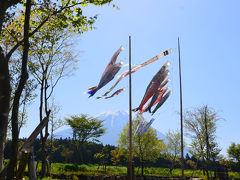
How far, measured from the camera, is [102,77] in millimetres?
10938

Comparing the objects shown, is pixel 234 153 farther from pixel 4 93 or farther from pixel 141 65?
pixel 4 93

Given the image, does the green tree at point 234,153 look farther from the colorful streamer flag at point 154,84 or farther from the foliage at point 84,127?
the colorful streamer flag at point 154,84

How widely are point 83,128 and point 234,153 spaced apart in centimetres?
2988

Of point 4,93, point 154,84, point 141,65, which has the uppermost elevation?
point 141,65

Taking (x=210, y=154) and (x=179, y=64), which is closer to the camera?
(x=179, y=64)

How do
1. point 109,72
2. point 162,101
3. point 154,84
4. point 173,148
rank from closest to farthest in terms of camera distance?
point 109,72 → point 154,84 → point 162,101 → point 173,148

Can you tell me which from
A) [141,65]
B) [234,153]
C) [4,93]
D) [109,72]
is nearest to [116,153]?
[234,153]

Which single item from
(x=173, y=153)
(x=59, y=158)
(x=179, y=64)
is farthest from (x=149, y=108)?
(x=59, y=158)

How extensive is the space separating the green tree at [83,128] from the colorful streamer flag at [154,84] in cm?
3458

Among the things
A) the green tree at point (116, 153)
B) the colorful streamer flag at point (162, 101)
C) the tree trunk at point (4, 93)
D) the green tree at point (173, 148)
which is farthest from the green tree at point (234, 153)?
the tree trunk at point (4, 93)

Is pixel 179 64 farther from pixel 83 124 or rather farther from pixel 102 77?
pixel 83 124

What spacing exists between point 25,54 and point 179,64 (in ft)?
26.1

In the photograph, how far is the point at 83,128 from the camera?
4491cm

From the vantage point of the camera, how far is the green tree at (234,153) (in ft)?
145
